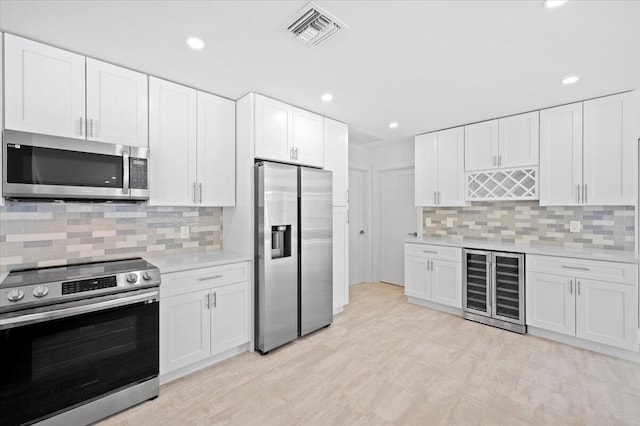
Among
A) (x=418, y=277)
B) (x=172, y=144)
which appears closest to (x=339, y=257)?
(x=418, y=277)

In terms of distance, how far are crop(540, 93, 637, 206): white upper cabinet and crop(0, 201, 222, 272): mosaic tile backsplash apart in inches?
158

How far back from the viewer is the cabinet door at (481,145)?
3650mm

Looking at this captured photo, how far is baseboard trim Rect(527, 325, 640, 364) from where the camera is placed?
→ 2.64 m

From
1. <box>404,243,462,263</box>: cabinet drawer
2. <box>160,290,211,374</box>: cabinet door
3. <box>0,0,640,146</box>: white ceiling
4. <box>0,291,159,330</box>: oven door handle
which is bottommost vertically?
<box>160,290,211,374</box>: cabinet door

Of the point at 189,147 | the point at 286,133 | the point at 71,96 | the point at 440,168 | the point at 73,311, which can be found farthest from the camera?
the point at 440,168

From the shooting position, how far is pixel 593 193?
301cm

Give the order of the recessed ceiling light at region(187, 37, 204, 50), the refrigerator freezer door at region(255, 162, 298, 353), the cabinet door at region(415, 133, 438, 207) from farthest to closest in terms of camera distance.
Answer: the cabinet door at region(415, 133, 438, 207), the refrigerator freezer door at region(255, 162, 298, 353), the recessed ceiling light at region(187, 37, 204, 50)

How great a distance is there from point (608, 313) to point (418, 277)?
193 cm

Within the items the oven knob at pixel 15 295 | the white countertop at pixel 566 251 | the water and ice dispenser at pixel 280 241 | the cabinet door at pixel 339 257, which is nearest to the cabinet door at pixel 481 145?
the white countertop at pixel 566 251

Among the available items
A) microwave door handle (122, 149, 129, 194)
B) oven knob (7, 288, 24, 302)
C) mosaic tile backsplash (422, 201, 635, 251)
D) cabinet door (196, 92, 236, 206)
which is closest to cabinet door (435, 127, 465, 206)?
mosaic tile backsplash (422, 201, 635, 251)

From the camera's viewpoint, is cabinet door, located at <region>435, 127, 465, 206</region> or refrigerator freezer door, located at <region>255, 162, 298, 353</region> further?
cabinet door, located at <region>435, 127, 465, 206</region>

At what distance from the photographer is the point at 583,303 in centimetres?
283

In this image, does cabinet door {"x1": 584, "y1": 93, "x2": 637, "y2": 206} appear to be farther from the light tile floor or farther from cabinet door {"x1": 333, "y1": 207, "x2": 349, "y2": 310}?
cabinet door {"x1": 333, "y1": 207, "x2": 349, "y2": 310}

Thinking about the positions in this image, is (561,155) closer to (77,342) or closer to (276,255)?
(276,255)
